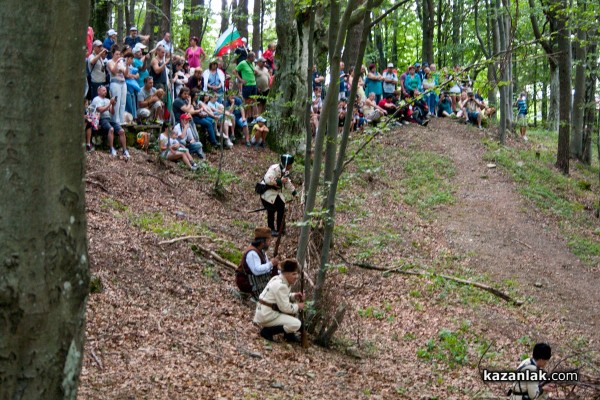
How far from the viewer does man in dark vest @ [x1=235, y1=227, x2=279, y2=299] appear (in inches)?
378

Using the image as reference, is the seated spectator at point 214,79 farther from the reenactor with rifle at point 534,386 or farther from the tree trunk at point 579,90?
the tree trunk at point 579,90

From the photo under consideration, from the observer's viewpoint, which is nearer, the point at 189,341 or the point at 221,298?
the point at 189,341

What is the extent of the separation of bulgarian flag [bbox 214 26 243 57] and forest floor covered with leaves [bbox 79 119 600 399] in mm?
2674

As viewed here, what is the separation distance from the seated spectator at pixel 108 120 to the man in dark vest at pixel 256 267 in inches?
238

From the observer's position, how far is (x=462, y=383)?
920cm

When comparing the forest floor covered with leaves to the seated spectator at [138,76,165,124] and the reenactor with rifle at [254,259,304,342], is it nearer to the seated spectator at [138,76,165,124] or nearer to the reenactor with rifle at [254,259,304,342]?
the reenactor with rifle at [254,259,304,342]

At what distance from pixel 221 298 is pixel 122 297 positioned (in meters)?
1.64

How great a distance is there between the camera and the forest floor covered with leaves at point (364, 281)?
7465 millimetres

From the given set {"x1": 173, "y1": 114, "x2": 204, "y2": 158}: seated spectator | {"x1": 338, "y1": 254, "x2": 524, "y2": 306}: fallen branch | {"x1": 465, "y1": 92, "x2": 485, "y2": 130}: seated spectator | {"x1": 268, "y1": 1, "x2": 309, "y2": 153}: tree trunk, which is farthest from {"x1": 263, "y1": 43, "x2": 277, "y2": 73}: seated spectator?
{"x1": 465, "y1": 92, "x2": 485, "y2": 130}: seated spectator

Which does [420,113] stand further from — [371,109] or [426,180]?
A: [426,180]

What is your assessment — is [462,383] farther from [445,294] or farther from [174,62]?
[174,62]

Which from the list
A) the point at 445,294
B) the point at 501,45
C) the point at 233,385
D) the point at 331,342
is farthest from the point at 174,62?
the point at 501,45

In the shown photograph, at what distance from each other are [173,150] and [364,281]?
577 cm

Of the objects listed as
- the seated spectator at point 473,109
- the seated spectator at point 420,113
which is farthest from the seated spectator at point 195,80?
the seated spectator at point 473,109
